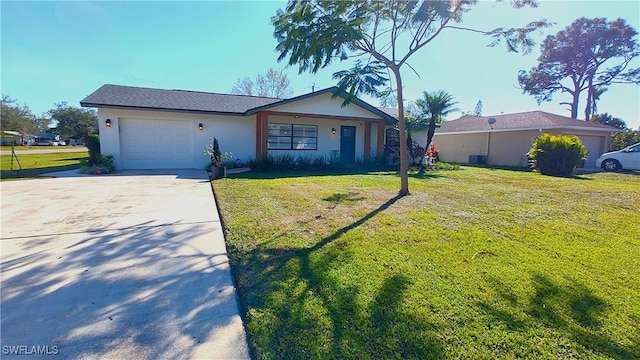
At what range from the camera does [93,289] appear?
2875 mm

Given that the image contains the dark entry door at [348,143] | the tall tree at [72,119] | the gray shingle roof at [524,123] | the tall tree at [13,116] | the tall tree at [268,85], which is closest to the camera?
the dark entry door at [348,143]

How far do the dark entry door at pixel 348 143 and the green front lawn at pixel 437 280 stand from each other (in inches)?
426

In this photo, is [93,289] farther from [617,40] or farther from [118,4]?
[617,40]

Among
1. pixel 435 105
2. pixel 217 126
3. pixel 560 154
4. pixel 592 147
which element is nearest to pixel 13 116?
pixel 217 126

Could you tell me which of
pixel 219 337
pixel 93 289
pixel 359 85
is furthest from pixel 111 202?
pixel 359 85

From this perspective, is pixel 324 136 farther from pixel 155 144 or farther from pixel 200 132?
pixel 155 144

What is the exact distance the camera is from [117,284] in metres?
2.98

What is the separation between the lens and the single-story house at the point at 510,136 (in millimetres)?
17469

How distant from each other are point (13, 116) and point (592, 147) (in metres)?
74.7

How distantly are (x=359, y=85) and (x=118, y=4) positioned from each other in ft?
29.4

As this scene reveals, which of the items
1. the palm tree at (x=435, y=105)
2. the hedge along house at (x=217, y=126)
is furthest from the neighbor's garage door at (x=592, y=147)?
the hedge along house at (x=217, y=126)

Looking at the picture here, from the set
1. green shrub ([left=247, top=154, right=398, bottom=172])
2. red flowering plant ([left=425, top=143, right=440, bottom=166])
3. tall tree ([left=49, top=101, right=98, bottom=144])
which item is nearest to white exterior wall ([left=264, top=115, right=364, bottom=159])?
green shrub ([left=247, top=154, right=398, bottom=172])

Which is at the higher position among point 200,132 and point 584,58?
point 584,58

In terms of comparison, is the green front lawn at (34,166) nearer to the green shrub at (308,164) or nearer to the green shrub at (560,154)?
the green shrub at (308,164)
